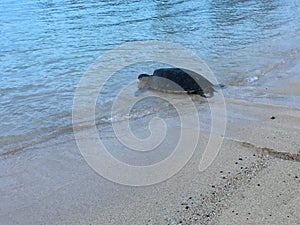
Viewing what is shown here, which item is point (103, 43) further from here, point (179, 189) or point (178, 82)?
point (179, 189)

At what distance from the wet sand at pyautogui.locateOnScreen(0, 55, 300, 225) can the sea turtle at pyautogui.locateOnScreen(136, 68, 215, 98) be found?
171 cm

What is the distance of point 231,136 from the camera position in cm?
465

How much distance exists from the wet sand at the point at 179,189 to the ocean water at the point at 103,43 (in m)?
0.89

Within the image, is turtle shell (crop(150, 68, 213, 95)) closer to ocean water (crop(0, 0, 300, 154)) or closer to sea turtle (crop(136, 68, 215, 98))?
sea turtle (crop(136, 68, 215, 98))

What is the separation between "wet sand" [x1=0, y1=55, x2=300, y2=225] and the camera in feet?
10.3

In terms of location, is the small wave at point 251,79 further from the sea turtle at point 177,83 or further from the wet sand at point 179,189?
the wet sand at point 179,189

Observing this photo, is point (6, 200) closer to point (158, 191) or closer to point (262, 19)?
point (158, 191)

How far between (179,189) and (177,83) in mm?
3413

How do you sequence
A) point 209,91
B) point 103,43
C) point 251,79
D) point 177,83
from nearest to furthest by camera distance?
point 209,91, point 177,83, point 251,79, point 103,43

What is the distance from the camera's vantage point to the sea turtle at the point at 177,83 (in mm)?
6531

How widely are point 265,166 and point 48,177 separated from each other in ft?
6.88

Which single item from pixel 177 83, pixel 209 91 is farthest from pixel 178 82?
pixel 209 91

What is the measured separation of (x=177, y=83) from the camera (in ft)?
22.2

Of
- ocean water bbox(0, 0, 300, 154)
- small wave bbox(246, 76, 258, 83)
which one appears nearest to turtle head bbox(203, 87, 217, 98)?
ocean water bbox(0, 0, 300, 154)
